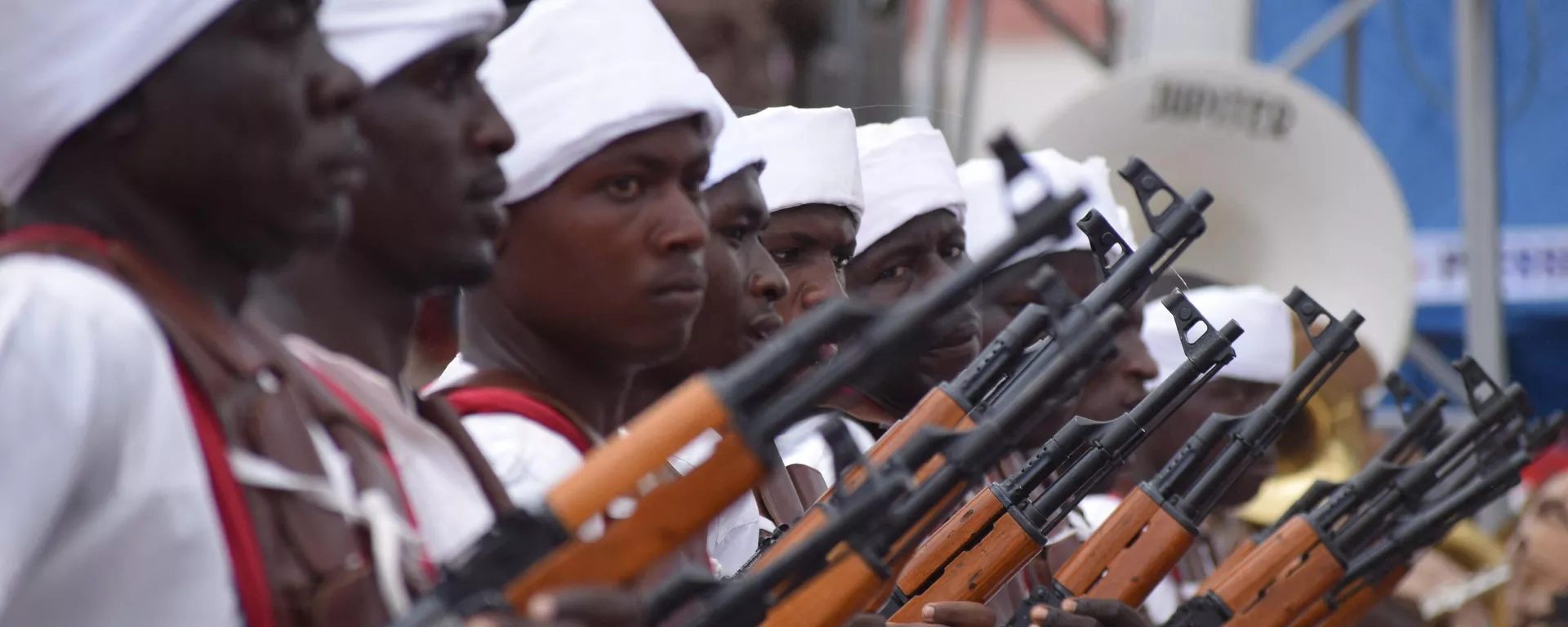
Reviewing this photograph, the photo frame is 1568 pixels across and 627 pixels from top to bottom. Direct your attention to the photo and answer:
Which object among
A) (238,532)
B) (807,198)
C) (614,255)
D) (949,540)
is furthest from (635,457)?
(807,198)

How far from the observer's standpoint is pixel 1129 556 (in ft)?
15.7

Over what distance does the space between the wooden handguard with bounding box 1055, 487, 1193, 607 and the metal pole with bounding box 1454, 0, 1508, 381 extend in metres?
5.06

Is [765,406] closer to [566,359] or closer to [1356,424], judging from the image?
[566,359]

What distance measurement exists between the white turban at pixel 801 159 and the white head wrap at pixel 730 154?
0.36 meters

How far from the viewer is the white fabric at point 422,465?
2.49 metres

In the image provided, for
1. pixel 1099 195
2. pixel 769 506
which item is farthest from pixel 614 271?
pixel 1099 195

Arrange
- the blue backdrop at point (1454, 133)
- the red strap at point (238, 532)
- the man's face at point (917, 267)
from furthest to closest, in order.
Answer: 1. the blue backdrop at point (1454, 133)
2. the man's face at point (917, 267)
3. the red strap at point (238, 532)

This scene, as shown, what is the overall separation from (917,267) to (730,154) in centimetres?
112

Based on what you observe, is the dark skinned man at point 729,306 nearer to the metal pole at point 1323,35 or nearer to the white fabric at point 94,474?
the white fabric at point 94,474

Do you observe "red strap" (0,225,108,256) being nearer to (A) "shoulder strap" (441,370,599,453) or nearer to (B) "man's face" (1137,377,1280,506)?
(A) "shoulder strap" (441,370,599,453)

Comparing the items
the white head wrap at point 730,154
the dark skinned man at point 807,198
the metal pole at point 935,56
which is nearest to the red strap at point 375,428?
the white head wrap at point 730,154

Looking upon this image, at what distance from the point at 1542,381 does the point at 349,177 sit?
11133mm

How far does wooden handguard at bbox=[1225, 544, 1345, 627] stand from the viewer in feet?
17.0

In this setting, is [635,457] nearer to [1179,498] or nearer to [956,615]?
[956,615]
